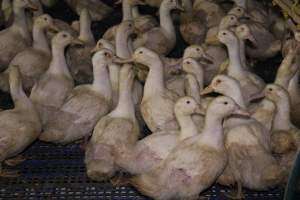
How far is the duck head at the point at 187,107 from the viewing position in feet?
13.1

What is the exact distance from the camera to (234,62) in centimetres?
493

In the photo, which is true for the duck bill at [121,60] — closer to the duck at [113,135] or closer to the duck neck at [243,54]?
the duck at [113,135]

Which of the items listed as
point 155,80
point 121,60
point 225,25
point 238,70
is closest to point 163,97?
point 155,80

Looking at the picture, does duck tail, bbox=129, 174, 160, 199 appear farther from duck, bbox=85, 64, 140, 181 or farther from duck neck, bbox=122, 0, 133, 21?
duck neck, bbox=122, 0, 133, 21

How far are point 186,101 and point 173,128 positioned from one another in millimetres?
436

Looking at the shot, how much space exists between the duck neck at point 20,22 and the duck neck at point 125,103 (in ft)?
5.66

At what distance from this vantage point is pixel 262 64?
566cm

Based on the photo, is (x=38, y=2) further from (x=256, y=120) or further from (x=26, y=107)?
(x=256, y=120)

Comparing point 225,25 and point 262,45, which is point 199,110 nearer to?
point 225,25

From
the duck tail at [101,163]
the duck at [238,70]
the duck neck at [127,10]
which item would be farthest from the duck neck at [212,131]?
the duck neck at [127,10]

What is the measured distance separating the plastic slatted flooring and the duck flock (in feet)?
0.30

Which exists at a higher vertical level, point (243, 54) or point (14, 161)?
point (243, 54)

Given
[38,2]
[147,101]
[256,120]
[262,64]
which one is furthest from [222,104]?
[38,2]

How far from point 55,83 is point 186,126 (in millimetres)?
1369
